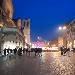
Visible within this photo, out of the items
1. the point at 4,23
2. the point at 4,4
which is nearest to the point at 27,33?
the point at 4,4

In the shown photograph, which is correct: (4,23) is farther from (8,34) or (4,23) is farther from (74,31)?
(74,31)

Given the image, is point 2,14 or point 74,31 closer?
point 2,14

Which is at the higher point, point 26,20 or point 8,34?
point 26,20

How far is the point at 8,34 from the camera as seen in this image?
41.5 metres

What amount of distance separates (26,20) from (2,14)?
112753 millimetres

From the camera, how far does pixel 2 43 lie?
1578 inches

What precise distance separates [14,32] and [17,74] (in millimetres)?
32506

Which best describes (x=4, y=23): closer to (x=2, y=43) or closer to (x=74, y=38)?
(x=2, y=43)

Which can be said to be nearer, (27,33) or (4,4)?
(4,4)

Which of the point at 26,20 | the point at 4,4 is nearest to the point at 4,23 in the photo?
the point at 4,4

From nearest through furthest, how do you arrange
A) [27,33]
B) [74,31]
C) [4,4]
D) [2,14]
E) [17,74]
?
[17,74]
[2,14]
[4,4]
[74,31]
[27,33]

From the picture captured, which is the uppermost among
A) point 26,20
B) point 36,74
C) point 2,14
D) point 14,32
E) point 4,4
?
point 26,20

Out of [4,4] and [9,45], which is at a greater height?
[4,4]

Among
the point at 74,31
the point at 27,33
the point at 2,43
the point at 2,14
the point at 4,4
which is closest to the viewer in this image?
the point at 2,43
